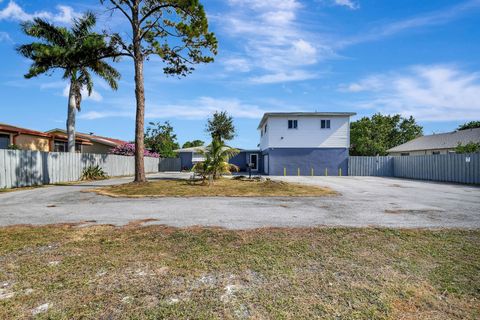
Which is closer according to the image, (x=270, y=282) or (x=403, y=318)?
(x=403, y=318)

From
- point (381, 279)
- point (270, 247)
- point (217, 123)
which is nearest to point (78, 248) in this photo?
point (270, 247)

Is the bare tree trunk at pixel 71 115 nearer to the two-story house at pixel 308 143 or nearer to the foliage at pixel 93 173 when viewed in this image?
the foliage at pixel 93 173

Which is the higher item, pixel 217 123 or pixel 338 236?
pixel 217 123

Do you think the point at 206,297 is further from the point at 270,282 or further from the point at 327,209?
the point at 327,209

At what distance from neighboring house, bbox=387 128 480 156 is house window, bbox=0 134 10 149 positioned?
4134 centimetres

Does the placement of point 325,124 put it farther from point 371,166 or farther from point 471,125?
point 471,125

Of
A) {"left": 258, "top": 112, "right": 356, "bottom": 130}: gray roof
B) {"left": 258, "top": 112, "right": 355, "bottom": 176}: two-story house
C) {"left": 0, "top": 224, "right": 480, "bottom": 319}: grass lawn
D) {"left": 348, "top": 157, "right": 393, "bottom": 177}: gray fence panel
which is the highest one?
{"left": 258, "top": 112, "right": 356, "bottom": 130}: gray roof

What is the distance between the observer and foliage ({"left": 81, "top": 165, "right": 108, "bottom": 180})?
2109 cm

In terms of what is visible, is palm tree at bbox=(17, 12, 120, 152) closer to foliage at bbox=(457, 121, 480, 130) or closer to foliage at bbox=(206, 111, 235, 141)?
foliage at bbox=(206, 111, 235, 141)

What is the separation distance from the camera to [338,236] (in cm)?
531

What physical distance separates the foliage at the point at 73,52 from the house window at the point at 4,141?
15.5ft

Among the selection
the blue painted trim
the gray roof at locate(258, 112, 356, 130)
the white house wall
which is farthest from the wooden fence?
the gray roof at locate(258, 112, 356, 130)

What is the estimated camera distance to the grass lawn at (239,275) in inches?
112

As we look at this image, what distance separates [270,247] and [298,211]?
3.57 metres
